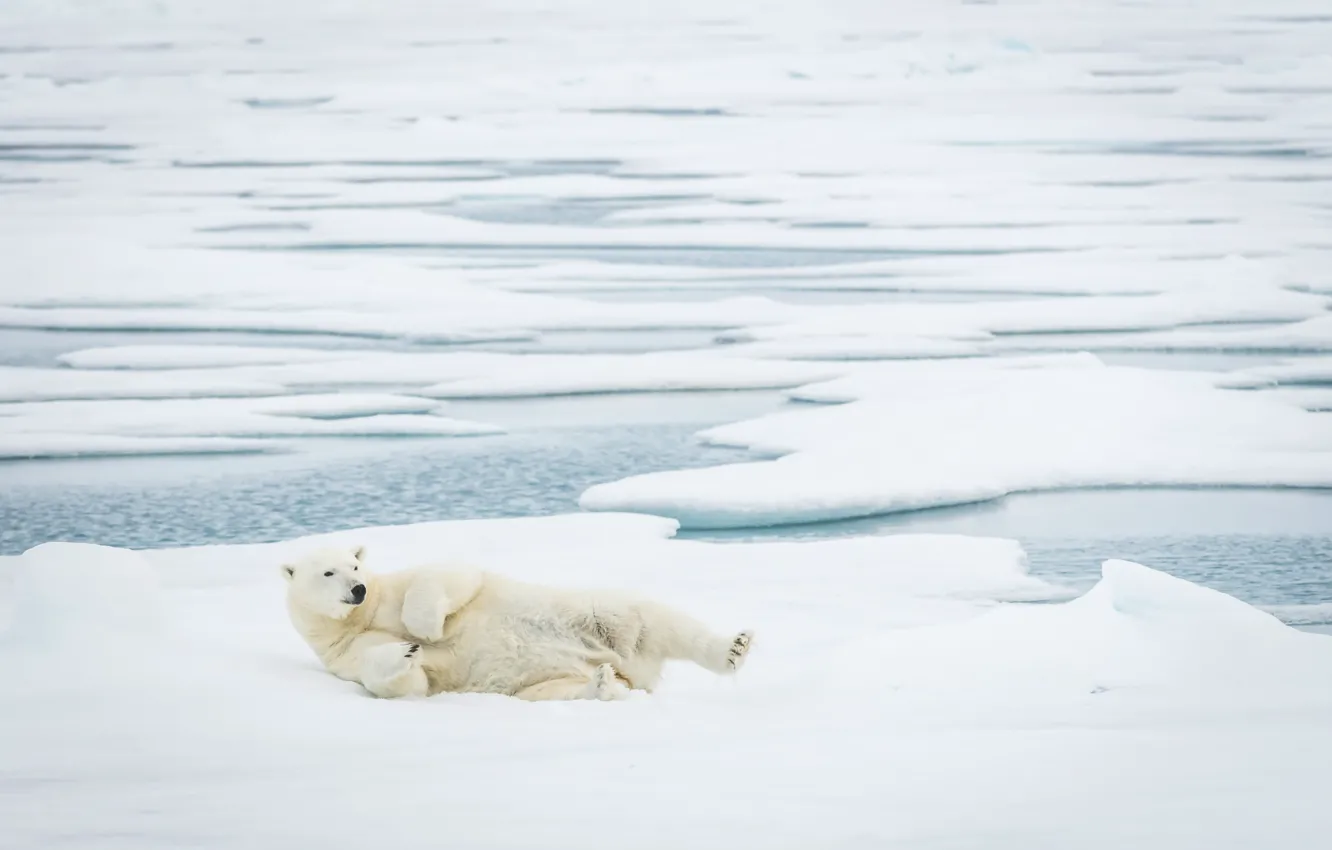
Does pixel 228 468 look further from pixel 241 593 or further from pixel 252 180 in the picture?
pixel 252 180

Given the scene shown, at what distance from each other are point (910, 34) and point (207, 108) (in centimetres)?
1084

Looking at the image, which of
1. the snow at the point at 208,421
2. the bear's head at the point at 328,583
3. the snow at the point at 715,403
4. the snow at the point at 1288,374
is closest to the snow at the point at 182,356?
the snow at the point at 715,403

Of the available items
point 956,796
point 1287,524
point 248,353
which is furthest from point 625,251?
point 956,796

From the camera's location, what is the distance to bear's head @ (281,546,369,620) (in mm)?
2934

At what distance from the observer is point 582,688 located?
289cm

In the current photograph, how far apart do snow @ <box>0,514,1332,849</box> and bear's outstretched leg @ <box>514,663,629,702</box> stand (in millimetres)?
29

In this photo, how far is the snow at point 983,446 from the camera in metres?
5.19

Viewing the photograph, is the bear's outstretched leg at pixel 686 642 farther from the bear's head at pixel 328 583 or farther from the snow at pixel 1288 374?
the snow at pixel 1288 374

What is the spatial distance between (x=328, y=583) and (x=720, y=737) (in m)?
0.71

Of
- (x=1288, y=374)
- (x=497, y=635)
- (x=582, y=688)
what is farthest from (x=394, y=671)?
(x=1288, y=374)

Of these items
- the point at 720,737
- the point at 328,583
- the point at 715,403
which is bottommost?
the point at 715,403

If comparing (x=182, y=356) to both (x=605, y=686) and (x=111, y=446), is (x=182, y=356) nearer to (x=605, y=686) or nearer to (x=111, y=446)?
(x=111, y=446)

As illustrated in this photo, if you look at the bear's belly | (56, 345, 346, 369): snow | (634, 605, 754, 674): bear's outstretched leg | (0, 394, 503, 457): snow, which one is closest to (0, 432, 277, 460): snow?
(0, 394, 503, 457): snow

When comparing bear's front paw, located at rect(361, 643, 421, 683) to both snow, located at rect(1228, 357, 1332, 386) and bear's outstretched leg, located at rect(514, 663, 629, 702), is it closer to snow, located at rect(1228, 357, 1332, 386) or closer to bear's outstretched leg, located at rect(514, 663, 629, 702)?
bear's outstretched leg, located at rect(514, 663, 629, 702)
